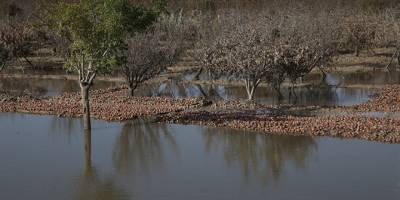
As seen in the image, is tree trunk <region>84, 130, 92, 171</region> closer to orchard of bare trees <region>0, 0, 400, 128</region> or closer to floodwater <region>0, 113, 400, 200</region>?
floodwater <region>0, 113, 400, 200</region>

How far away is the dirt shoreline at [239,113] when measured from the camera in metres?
20.1

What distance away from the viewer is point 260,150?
18609 mm

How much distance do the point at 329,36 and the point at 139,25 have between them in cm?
1157

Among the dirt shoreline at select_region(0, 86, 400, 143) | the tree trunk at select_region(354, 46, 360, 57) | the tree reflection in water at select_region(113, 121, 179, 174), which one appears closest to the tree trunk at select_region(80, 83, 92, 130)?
the tree reflection in water at select_region(113, 121, 179, 174)

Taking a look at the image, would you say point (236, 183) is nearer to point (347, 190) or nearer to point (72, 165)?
point (347, 190)

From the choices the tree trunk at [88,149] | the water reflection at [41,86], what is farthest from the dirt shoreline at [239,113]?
the water reflection at [41,86]

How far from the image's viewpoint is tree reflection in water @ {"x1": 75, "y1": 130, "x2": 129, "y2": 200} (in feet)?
46.0

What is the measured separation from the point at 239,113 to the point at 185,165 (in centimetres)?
741

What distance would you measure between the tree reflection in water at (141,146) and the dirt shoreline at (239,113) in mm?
1189

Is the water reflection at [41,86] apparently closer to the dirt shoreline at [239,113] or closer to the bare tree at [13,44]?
the bare tree at [13,44]

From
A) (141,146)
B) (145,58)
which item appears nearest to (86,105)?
(141,146)

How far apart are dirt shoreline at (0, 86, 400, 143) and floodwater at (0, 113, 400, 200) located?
703 millimetres

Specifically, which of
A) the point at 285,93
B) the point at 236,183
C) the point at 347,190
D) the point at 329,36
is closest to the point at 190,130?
the point at 236,183

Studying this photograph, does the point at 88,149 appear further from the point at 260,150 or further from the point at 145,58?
the point at 145,58
